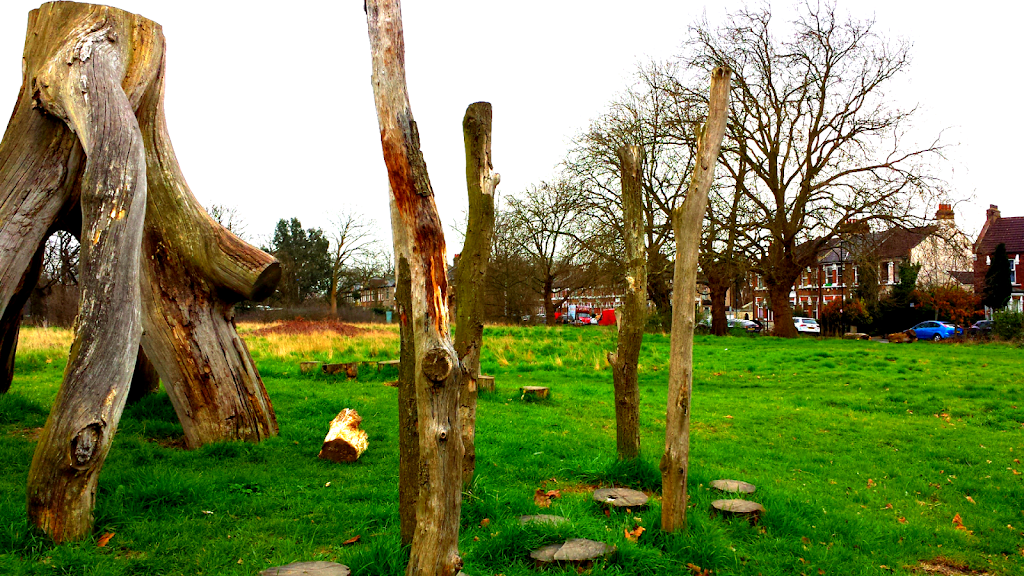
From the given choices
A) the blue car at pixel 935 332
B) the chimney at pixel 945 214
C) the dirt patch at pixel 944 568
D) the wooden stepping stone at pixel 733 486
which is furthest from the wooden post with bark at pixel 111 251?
the blue car at pixel 935 332

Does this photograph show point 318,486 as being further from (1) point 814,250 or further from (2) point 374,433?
(1) point 814,250

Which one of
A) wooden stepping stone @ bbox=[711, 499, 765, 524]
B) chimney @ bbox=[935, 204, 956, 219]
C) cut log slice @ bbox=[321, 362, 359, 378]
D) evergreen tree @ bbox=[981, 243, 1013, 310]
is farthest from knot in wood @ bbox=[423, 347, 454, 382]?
evergreen tree @ bbox=[981, 243, 1013, 310]

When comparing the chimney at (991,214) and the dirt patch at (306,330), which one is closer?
the dirt patch at (306,330)

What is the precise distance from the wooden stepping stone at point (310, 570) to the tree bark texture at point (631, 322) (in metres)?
3.42

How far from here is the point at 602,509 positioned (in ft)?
17.7

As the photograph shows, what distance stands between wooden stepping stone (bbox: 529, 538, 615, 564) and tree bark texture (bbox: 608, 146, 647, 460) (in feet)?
7.60

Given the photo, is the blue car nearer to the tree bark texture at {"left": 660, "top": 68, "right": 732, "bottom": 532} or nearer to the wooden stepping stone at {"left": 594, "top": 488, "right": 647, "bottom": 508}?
the wooden stepping stone at {"left": 594, "top": 488, "right": 647, "bottom": 508}

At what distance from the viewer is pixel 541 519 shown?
475 centimetres

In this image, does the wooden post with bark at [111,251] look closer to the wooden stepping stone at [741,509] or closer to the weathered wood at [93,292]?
the weathered wood at [93,292]

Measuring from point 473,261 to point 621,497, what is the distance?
2.21 m

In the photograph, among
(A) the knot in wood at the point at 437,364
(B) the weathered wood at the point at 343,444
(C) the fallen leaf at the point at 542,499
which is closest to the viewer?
(A) the knot in wood at the point at 437,364

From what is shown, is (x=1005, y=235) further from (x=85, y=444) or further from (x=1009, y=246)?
(x=85, y=444)

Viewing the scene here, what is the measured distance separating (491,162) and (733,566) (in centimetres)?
329

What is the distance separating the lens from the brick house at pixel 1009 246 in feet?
171
